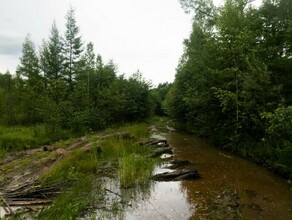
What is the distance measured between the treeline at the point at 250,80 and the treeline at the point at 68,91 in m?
9.46

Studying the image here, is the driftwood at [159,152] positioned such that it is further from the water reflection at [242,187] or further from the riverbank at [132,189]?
the water reflection at [242,187]

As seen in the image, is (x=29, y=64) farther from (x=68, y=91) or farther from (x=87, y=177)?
(x=87, y=177)

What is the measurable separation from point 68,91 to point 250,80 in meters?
19.8

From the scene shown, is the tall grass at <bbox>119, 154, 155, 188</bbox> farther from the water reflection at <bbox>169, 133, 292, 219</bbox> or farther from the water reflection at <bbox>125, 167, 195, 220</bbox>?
the water reflection at <bbox>169, 133, 292, 219</bbox>

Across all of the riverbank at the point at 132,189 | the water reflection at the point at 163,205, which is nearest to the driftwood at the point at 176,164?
the riverbank at the point at 132,189

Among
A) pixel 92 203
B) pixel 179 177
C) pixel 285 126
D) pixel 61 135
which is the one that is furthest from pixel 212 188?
pixel 61 135

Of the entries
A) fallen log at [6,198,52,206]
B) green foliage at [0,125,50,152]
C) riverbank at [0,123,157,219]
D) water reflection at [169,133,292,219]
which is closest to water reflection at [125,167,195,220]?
water reflection at [169,133,292,219]

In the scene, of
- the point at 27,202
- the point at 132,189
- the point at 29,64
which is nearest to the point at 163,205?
the point at 132,189

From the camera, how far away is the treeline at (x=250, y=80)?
37.9ft

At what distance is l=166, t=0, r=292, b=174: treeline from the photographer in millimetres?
11552

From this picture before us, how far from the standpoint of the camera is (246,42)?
1359 centimetres

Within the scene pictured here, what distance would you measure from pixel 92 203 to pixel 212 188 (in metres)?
3.89

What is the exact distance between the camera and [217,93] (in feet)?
50.9

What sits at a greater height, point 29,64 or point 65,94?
point 29,64
